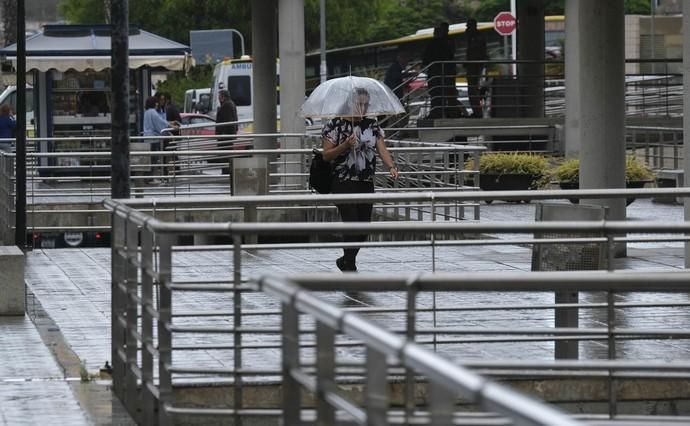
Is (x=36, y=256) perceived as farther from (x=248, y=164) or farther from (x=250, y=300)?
(x=250, y=300)

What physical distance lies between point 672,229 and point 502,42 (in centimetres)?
5611

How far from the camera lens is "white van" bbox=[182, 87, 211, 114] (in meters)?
54.7

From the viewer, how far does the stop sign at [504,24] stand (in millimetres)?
46438

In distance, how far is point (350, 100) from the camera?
617 inches

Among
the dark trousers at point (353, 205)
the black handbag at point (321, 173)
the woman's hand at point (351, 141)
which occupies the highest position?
the woman's hand at point (351, 141)

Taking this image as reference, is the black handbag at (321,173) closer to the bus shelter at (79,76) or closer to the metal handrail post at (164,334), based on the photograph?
the metal handrail post at (164,334)

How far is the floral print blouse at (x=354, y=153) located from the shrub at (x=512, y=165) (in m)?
11.6

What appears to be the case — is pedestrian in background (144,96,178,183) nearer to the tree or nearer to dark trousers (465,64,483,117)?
dark trousers (465,64,483,117)

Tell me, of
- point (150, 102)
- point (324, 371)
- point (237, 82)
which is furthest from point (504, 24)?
point (324, 371)

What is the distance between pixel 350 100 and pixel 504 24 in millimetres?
31762

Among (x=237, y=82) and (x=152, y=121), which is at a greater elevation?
(x=237, y=82)

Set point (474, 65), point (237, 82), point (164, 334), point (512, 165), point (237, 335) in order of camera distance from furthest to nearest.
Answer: point (237, 82), point (474, 65), point (512, 165), point (164, 334), point (237, 335)

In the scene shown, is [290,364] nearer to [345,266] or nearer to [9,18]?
[345,266]

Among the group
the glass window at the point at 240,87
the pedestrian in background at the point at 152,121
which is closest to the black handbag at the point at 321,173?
the pedestrian in background at the point at 152,121
